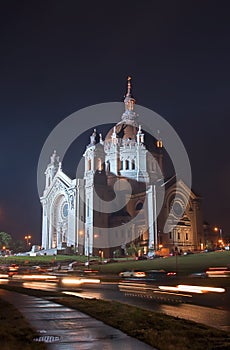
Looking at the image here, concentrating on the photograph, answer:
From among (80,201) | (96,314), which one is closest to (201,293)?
(96,314)

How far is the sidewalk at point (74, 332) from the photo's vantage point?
8.89m

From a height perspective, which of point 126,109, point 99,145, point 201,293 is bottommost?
point 201,293

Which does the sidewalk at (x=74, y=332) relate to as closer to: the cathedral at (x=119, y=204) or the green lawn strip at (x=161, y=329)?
the green lawn strip at (x=161, y=329)

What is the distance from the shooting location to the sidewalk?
29.2 ft

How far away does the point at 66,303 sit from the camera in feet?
56.0

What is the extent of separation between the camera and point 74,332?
10.4 meters

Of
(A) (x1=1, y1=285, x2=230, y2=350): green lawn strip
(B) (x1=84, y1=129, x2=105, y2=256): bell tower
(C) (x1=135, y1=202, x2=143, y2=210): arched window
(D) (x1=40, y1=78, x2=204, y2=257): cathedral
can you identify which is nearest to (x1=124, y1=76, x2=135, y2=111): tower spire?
(D) (x1=40, y1=78, x2=204, y2=257): cathedral

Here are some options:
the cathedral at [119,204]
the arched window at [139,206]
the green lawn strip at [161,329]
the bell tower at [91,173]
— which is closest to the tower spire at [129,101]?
the cathedral at [119,204]

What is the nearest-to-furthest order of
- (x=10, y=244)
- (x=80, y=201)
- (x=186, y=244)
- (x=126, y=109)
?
→ (x=186, y=244)
(x=80, y=201)
(x=126, y=109)
(x=10, y=244)

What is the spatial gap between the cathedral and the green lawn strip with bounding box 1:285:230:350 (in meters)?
71.6

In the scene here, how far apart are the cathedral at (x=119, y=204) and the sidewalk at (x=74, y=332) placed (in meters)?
72.0

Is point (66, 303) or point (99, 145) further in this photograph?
point (99, 145)

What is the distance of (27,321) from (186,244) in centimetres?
8245

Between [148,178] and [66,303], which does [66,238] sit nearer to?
[148,178]
